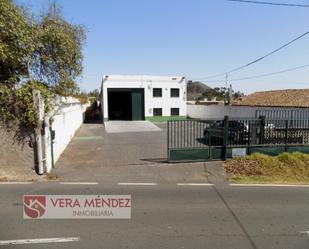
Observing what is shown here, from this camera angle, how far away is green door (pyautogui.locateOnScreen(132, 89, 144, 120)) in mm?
36781

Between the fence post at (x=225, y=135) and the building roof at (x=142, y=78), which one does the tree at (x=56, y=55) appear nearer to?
the fence post at (x=225, y=135)

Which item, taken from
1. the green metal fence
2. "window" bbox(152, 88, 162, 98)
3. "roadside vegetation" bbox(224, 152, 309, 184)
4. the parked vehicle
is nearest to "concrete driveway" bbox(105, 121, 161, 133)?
"window" bbox(152, 88, 162, 98)

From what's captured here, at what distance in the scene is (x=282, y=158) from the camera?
1092 cm

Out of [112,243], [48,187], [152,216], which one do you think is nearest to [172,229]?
[152,216]

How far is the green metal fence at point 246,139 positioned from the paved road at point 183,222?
3.49 m

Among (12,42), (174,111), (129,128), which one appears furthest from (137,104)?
(12,42)

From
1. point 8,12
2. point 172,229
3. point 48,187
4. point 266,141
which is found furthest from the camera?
point 266,141

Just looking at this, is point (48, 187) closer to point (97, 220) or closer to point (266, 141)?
point (97, 220)

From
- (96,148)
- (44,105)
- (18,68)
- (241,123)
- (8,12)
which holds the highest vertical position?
(8,12)

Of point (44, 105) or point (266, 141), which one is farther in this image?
point (266, 141)

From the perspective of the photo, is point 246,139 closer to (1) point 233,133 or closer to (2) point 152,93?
(1) point 233,133

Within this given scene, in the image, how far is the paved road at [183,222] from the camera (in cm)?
470

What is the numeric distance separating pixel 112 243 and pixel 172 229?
1105mm

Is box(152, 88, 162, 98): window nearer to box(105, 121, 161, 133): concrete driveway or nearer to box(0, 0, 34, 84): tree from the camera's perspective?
box(105, 121, 161, 133): concrete driveway
